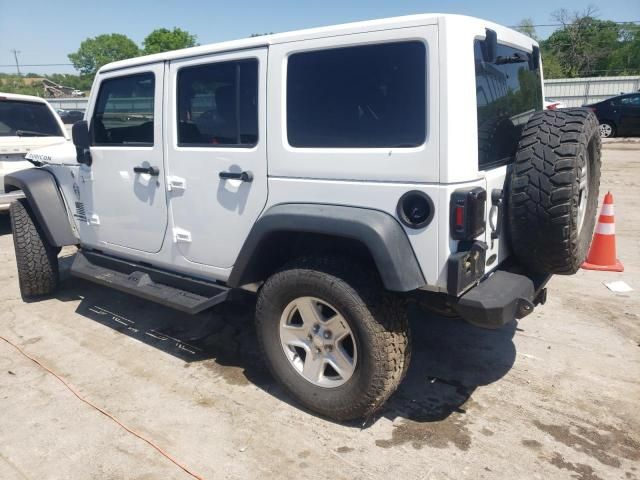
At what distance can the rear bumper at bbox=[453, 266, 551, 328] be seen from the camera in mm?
2393

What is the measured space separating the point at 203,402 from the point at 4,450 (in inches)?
41.6

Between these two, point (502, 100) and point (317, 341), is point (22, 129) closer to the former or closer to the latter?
point (317, 341)

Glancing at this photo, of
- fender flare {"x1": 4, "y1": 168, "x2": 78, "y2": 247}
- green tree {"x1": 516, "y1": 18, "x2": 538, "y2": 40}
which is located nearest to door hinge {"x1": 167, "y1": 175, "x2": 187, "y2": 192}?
fender flare {"x1": 4, "y1": 168, "x2": 78, "y2": 247}

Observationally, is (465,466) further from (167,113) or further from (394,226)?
(167,113)

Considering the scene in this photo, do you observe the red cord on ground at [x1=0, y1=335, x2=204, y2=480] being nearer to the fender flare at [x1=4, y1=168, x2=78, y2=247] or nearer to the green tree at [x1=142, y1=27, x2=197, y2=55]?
the fender flare at [x1=4, y1=168, x2=78, y2=247]

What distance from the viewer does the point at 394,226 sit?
95.3 inches

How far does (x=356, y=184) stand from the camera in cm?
253

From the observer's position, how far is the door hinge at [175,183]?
333cm

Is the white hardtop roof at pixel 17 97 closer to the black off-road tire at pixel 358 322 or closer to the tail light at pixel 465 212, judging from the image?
the black off-road tire at pixel 358 322

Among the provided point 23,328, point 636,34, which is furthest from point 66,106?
point 636,34

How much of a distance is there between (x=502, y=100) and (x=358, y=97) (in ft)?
2.94

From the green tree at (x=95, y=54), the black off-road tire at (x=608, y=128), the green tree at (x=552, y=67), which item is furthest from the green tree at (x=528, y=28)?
the green tree at (x=95, y=54)

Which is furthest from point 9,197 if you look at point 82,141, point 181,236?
point 181,236

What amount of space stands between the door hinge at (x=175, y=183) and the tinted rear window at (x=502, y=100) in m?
1.88
